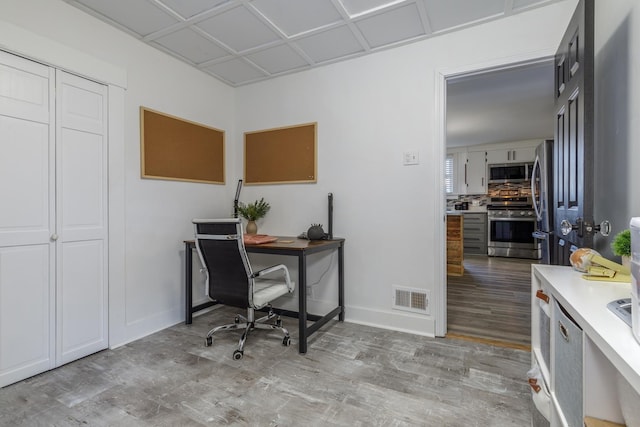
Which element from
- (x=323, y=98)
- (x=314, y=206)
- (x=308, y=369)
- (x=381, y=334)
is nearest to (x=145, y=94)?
(x=323, y=98)

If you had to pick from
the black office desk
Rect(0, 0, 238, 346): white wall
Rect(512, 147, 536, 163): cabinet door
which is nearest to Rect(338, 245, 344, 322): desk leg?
the black office desk

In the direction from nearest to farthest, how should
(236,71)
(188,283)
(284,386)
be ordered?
1. (284,386)
2. (188,283)
3. (236,71)

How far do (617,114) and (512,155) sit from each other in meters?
5.28

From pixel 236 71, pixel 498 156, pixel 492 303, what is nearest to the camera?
pixel 236 71

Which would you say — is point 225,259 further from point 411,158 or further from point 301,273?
point 411,158

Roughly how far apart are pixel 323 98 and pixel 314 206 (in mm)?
1003

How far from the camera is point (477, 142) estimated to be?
20.4 feet

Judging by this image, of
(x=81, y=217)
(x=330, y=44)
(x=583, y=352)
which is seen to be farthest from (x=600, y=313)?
(x=81, y=217)

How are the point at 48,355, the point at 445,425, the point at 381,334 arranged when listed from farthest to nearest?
the point at 381,334 < the point at 48,355 < the point at 445,425

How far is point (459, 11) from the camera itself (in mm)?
2059

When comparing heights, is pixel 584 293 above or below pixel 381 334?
above

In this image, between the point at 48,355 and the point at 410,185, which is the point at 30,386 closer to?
the point at 48,355

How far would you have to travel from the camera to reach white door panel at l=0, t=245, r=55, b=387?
5.68 ft

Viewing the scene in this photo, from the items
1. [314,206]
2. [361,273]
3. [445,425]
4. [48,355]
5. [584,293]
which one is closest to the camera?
[584,293]
